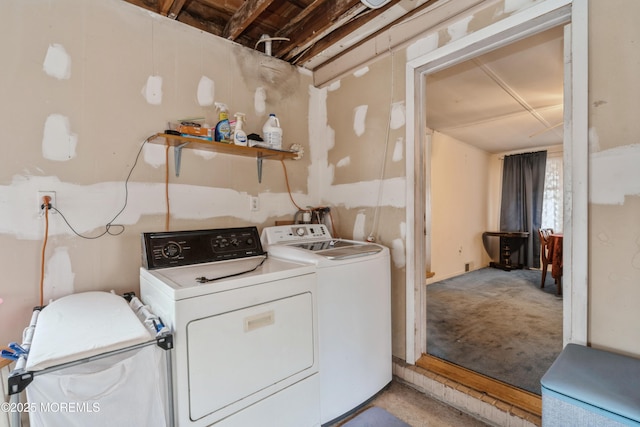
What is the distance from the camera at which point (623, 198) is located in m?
1.25

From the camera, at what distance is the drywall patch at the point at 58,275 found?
1.51 m

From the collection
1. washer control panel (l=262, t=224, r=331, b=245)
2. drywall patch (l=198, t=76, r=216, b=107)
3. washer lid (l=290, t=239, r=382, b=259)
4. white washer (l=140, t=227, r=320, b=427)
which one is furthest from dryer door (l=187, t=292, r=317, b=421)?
drywall patch (l=198, t=76, r=216, b=107)

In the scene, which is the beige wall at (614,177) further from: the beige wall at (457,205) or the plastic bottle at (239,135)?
the beige wall at (457,205)

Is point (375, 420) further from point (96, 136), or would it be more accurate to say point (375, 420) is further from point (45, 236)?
point (96, 136)

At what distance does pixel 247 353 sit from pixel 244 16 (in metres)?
1.97

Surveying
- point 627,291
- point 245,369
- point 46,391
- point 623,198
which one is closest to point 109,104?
point 46,391

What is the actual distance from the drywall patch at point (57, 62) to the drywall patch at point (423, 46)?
1986mm

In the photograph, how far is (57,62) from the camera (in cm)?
153

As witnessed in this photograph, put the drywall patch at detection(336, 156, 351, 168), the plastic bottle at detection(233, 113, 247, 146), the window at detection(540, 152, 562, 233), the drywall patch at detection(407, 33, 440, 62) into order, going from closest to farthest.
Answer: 1. the drywall patch at detection(407, 33, 440, 62)
2. the plastic bottle at detection(233, 113, 247, 146)
3. the drywall patch at detection(336, 156, 351, 168)
4. the window at detection(540, 152, 562, 233)

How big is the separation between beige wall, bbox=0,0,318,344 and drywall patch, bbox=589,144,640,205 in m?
2.00

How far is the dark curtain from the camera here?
5.40 m

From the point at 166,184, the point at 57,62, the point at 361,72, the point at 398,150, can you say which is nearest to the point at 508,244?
the point at 398,150

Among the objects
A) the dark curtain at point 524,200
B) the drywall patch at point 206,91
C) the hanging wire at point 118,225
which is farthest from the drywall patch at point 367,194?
the dark curtain at point 524,200

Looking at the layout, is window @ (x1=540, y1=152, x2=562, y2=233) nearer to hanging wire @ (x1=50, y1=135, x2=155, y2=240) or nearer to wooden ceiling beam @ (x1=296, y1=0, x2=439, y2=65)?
wooden ceiling beam @ (x1=296, y1=0, x2=439, y2=65)
